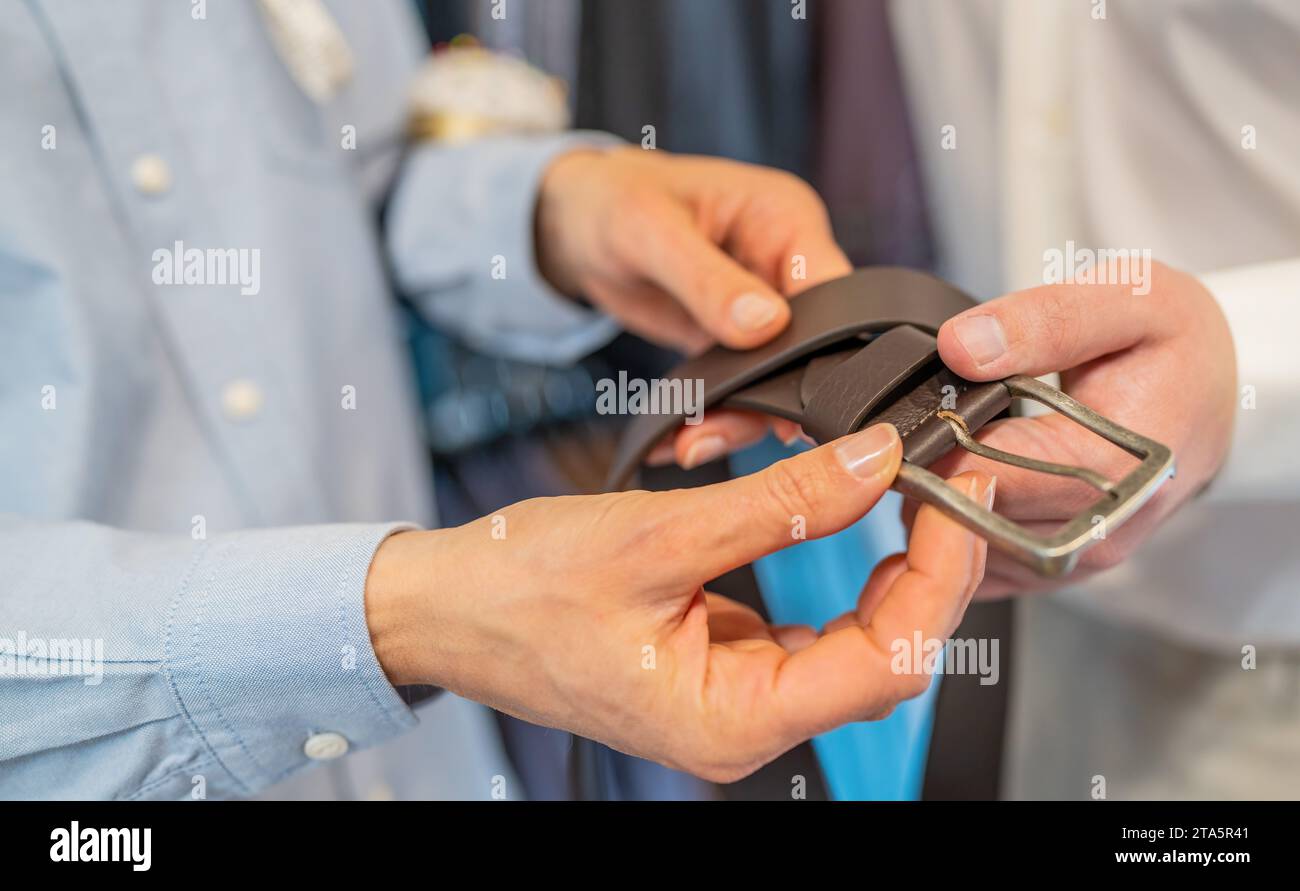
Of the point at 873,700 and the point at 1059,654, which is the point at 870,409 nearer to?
the point at 873,700

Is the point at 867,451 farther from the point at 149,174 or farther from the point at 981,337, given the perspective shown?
the point at 149,174

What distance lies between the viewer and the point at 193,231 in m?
0.56

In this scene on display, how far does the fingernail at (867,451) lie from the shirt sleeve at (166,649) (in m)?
0.20

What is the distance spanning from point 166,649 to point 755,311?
310 mm

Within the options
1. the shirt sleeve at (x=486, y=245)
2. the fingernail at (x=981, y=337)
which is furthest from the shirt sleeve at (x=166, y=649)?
the shirt sleeve at (x=486, y=245)

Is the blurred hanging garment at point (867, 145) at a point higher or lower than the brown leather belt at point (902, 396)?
higher

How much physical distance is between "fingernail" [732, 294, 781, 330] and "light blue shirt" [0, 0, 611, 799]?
0.68 feet

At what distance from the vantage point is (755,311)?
47 centimetres

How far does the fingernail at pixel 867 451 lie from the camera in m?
0.33

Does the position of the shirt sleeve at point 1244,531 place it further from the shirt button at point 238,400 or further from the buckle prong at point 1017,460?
the shirt button at point 238,400

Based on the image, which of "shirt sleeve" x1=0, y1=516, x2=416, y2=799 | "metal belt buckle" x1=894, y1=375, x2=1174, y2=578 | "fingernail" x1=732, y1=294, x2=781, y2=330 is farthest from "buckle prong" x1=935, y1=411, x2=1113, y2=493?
"shirt sleeve" x1=0, y1=516, x2=416, y2=799

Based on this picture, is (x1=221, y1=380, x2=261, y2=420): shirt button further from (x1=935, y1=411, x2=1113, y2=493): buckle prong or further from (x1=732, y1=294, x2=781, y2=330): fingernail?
(x1=935, y1=411, x2=1113, y2=493): buckle prong

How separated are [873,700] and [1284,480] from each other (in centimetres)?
30
